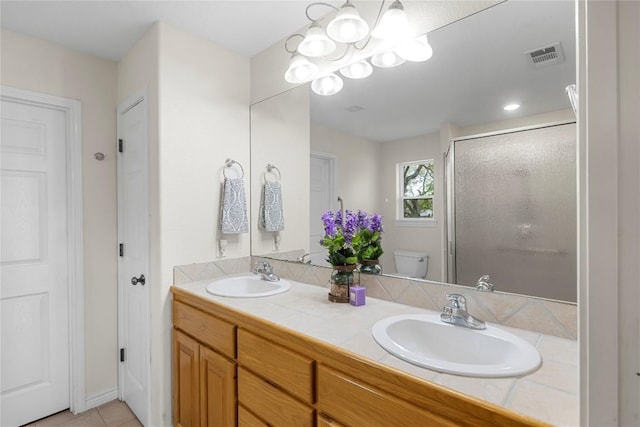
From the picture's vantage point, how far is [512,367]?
83cm

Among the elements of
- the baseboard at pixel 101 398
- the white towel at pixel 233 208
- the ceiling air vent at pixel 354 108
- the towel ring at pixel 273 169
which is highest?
the ceiling air vent at pixel 354 108

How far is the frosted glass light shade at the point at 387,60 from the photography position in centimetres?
149

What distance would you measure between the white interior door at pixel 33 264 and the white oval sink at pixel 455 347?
2.12 meters

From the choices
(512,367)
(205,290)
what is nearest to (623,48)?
(512,367)

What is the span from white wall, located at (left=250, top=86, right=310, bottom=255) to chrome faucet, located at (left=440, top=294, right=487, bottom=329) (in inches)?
38.5

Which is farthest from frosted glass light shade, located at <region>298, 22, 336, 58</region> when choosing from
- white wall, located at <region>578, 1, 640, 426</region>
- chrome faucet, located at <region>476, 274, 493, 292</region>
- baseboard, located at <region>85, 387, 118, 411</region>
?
baseboard, located at <region>85, 387, 118, 411</region>

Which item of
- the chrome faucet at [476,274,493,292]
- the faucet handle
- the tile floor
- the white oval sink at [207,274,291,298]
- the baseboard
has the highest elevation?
the chrome faucet at [476,274,493,292]

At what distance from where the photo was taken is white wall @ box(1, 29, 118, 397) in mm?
2031

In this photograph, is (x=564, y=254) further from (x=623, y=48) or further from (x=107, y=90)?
(x=107, y=90)

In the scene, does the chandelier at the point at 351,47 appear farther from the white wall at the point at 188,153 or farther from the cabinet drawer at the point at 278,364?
the cabinet drawer at the point at 278,364

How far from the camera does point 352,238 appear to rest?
1.52m

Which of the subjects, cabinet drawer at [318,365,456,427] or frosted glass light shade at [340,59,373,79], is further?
frosted glass light shade at [340,59,373,79]

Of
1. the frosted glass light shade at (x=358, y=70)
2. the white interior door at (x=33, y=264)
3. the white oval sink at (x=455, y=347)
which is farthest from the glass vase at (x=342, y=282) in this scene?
the white interior door at (x=33, y=264)

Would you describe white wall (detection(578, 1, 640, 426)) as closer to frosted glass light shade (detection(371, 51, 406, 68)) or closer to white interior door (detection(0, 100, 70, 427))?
frosted glass light shade (detection(371, 51, 406, 68))
